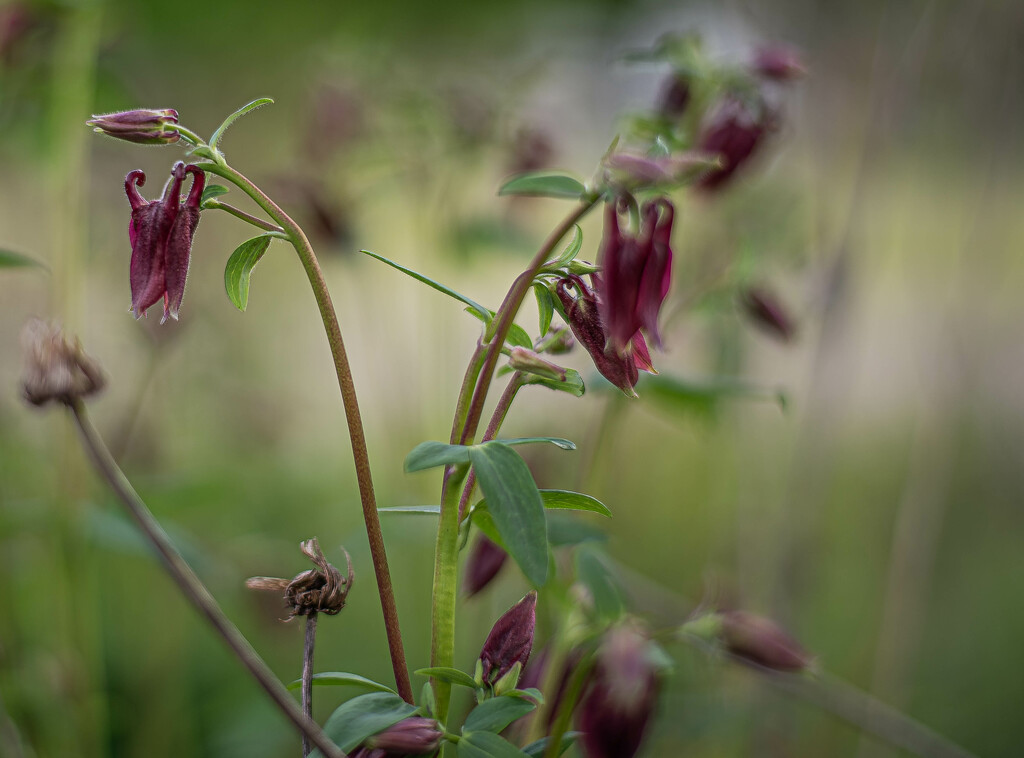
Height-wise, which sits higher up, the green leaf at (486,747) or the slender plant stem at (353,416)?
the slender plant stem at (353,416)

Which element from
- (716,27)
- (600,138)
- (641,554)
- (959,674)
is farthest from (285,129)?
(959,674)

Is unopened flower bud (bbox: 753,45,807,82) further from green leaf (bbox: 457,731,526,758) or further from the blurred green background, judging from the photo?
green leaf (bbox: 457,731,526,758)

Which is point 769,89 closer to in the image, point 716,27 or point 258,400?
point 258,400

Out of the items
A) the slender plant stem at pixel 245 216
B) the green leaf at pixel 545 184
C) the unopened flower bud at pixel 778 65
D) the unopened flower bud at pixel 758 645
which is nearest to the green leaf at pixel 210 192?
the slender plant stem at pixel 245 216

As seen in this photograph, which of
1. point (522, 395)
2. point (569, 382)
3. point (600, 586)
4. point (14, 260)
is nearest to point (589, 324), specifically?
point (569, 382)

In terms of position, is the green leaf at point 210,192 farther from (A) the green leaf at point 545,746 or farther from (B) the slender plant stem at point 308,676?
(A) the green leaf at point 545,746

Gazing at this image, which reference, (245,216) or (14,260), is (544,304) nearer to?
(245,216)
